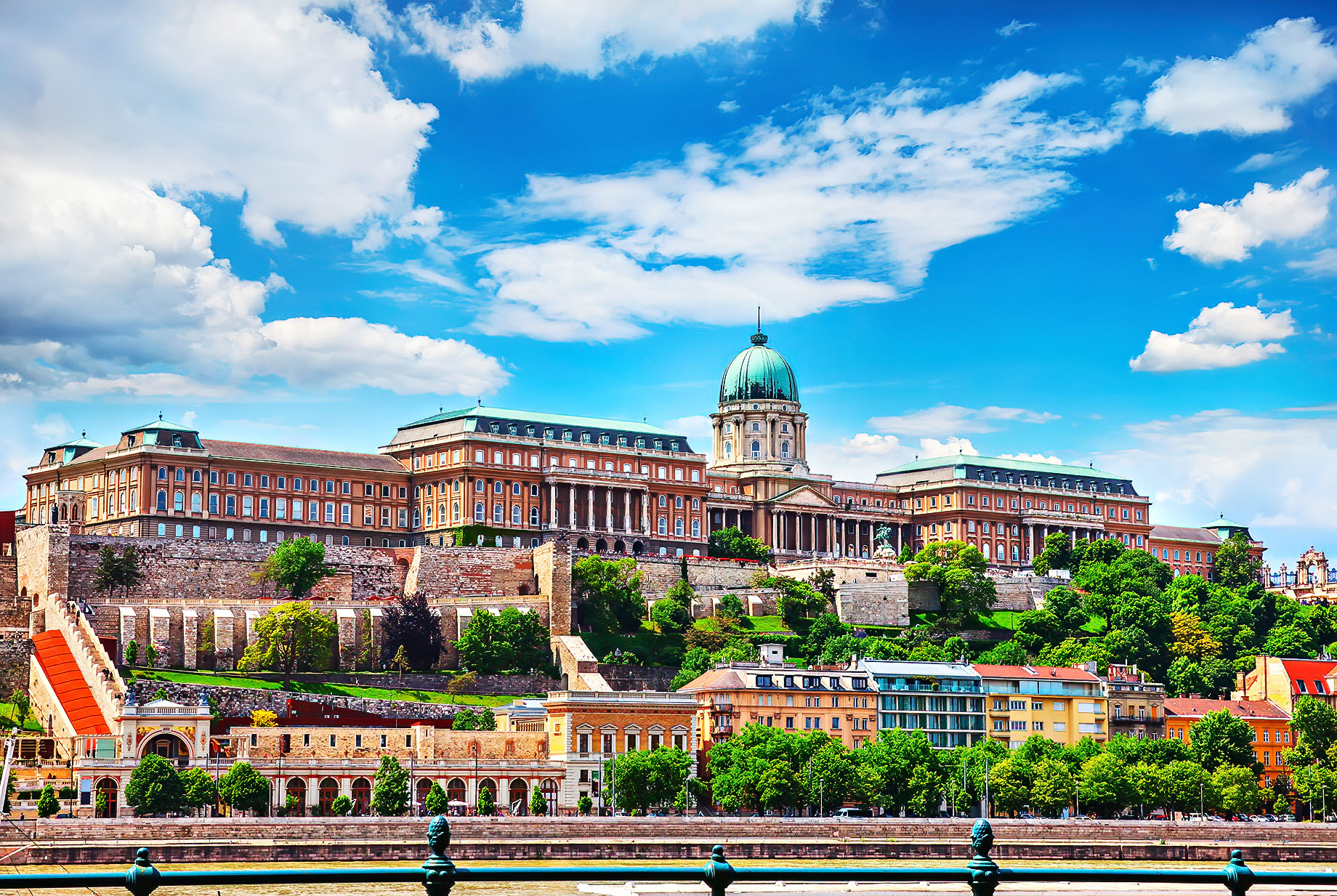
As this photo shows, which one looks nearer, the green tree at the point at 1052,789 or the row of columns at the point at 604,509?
the green tree at the point at 1052,789

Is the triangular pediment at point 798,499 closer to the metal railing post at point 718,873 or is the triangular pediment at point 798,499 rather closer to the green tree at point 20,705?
the green tree at point 20,705

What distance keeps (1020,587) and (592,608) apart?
146 ft

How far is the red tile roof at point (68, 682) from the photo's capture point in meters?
88.2

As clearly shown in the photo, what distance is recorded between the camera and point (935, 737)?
101750 millimetres

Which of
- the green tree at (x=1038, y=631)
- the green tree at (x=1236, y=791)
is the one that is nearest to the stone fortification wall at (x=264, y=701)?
the green tree at (x=1236, y=791)

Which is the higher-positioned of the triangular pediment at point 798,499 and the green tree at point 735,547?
the triangular pediment at point 798,499

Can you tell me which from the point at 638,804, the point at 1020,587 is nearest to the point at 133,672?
the point at 638,804

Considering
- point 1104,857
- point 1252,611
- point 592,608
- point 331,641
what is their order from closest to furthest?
point 1104,857 → point 331,641 → point 592,608 → point 1252,611

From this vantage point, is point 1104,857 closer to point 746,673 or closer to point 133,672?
point 746,673

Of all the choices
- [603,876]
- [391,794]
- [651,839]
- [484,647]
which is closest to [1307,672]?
[484,647]

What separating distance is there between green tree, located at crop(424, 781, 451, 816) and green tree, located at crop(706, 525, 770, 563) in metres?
69.5

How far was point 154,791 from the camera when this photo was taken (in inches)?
3120

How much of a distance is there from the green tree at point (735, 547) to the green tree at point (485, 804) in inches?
2661

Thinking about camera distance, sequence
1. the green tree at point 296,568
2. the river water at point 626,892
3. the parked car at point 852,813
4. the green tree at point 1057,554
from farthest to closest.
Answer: the green tree at point 1057,554 → the green tree at point 296,568 → the parked car at point 852,813 → the river water at point 626,892
